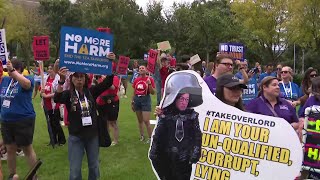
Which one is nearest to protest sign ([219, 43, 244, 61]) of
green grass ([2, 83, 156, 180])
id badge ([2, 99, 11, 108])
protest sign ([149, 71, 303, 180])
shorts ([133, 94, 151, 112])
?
shorts ([133, 94, 151, 112])

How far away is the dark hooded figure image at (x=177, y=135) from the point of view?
135 inches

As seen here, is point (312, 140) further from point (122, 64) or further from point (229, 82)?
point (122, 64)

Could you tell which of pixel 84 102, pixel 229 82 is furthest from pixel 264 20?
pixel 229 82

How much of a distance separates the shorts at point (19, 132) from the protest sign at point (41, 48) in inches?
71.7

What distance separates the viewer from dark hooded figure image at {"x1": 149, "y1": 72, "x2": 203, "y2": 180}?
3.42m

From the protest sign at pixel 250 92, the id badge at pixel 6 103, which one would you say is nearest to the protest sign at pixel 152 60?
the protest sign at pixel 250 92

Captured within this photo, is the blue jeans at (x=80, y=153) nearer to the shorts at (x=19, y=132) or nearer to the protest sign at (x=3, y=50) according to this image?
the shorts at (x=19, y=132)

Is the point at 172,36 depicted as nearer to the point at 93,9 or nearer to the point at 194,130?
the point at 93,9

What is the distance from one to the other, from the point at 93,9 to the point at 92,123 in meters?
42.1

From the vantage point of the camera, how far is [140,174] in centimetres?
739

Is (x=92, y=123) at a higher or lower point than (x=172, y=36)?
lower

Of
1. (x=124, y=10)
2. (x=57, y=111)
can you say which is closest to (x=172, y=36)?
(x=124, y=10)

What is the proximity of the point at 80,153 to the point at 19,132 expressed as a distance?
4.64 ft

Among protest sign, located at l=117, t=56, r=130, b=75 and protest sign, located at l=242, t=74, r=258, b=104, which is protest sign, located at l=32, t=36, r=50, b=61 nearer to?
protest sign, located at l=117, t=56, r=130, b=75
